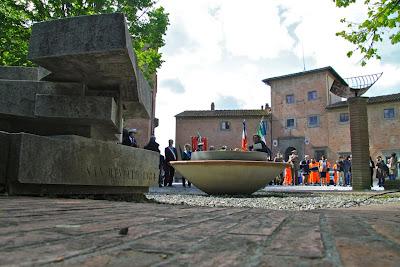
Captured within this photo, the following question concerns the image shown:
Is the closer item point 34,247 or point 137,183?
point 34,247

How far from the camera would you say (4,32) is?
13227 millimetres

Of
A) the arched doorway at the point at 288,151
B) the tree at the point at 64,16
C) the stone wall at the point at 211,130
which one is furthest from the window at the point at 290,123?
the tree at the point at 64,16

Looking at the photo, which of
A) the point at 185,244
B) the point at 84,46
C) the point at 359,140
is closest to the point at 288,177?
the point at 359,140

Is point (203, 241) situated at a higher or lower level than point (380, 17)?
lower

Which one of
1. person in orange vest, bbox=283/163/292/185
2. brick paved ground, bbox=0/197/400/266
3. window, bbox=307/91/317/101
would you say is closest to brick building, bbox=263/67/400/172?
window, bbox=307/91/317/101

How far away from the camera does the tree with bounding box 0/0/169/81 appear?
13.2 meters

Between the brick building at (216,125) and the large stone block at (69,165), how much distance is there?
35628mm

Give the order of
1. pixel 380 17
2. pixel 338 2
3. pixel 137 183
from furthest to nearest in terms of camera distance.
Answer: pixel 338 2 < pixel 380 17 < pixel 137 183

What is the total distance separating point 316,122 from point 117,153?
114ft

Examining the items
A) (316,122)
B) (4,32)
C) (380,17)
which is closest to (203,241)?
(380,17)

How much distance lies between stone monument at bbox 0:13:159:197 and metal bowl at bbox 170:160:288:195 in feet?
11.0

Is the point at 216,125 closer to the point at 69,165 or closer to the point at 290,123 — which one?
the point at 290,123

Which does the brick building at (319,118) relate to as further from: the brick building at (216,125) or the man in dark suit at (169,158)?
the man in dark suit at (169,158)

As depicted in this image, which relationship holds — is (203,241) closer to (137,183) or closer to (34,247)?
(34,247)
